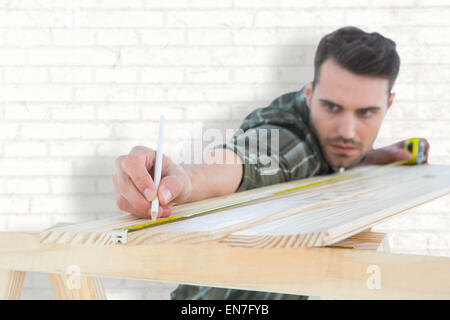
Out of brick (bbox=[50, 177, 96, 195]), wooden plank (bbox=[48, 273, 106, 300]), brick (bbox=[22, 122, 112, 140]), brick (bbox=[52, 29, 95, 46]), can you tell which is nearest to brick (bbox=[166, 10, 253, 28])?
brick (bbox=[52, 29, 95, 46])

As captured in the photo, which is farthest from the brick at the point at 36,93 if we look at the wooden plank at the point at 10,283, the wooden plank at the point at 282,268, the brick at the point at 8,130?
the wooden plank at the point at 282,268

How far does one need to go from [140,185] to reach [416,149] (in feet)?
4.51

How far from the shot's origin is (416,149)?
1.77 m

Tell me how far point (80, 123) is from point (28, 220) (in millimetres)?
467

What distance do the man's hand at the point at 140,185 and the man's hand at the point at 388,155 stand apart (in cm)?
126

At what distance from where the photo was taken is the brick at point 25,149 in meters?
2.02

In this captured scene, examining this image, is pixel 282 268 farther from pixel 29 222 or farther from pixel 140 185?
pixel 29 222

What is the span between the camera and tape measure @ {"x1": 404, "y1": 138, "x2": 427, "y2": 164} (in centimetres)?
175

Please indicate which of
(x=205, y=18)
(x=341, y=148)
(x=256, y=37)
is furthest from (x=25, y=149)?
(x=341, y=148)

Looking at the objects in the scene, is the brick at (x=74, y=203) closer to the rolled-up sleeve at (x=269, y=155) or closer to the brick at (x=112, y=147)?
the brick at (x=112, y=147)

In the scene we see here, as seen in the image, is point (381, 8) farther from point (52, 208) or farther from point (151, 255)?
point (151, 255)
